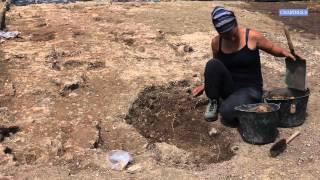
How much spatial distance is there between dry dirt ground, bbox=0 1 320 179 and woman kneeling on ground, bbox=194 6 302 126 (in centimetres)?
30

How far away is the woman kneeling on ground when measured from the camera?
5.11 meters

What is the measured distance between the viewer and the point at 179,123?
18.6 feet

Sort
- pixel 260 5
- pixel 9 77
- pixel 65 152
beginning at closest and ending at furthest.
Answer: pixel 65 152 < pixel 9 77 < pixel 260 5

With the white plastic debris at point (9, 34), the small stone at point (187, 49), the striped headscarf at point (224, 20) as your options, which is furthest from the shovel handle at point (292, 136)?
the white plastic debris at point (9, 34)

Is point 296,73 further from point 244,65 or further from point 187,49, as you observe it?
point 187,49

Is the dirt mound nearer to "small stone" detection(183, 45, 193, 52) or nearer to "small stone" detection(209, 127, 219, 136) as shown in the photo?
"small stone" detection(209, 127, 219, 136)

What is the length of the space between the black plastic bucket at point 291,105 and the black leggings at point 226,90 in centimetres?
16

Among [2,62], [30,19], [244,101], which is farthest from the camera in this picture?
[30,19]

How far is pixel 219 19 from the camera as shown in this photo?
16.3 ft

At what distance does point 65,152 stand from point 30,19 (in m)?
4.61

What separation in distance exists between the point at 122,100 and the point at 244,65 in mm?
1351

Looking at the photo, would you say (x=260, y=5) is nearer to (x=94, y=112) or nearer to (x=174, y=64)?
(x=174, y=64)

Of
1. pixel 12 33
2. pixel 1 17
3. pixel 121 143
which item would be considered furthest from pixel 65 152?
pixel 1 17

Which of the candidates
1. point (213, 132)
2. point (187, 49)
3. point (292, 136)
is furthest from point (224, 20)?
point (187, 49)
